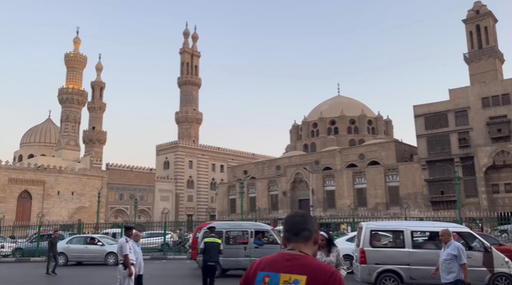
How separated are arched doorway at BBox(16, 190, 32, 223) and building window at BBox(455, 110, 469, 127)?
3372 cm

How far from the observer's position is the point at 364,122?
156 ft

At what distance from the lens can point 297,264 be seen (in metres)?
2.22

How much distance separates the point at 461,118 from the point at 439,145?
245 centimetres

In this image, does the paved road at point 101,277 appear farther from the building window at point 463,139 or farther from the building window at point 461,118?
the building window at point 461,118

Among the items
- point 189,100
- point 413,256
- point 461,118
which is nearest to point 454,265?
point 413,256

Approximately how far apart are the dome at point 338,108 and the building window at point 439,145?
59.5 ft

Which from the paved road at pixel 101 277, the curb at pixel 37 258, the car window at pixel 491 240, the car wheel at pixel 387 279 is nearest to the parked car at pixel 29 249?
the curb at pixel 37 258

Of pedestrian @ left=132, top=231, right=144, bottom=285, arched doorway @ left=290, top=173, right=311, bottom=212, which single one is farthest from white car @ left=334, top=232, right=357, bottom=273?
arched doorway @ left=290, top=173, right=311, bottom=212

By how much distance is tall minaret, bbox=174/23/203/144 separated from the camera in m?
48.7

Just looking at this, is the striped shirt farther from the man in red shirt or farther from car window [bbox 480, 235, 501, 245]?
car window [bbox 480, 235, 501, 245]

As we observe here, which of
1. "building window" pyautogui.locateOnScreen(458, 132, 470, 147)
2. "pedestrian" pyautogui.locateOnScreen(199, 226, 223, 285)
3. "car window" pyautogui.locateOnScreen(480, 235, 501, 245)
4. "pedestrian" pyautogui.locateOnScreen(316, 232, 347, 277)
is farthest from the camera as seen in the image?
"building window" pyautogui.locateOnScreen(458, 132, 470, 147)

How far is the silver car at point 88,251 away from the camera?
577 inches

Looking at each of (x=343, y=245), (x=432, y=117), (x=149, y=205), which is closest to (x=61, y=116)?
(x=149, y=205)

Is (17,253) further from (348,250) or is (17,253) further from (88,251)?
(348,250)
